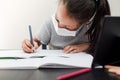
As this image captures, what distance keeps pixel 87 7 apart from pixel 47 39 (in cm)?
43

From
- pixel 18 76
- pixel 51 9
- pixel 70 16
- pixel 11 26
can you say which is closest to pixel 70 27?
pixel 70 16

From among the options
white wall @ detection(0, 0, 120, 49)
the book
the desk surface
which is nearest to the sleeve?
the book

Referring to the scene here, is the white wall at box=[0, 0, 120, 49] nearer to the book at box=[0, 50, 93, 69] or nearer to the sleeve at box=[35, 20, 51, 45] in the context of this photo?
the sleeve at box=[35, 20, 51, 45]

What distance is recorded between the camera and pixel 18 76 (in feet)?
2.31

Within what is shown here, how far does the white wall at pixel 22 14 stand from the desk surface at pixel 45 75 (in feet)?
4.05

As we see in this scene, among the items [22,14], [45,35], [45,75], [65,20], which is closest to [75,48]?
[65,20]

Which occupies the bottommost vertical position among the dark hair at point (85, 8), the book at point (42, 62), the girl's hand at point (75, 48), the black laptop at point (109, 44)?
the girl's hand at point (75, 48)

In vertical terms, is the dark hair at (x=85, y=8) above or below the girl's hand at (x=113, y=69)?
above

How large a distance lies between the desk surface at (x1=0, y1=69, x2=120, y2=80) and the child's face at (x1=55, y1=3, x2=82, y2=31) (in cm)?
28

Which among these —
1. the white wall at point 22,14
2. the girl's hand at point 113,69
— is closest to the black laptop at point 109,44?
the girl's hand at point 113,69

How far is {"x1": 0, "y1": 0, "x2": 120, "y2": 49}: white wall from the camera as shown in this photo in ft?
6.39

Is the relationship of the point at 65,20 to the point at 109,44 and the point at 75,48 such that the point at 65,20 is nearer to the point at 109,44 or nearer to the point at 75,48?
the point at 75,48

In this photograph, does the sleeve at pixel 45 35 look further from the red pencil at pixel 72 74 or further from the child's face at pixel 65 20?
the red pencil at pixel 72 74

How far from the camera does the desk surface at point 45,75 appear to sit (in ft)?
2.24
